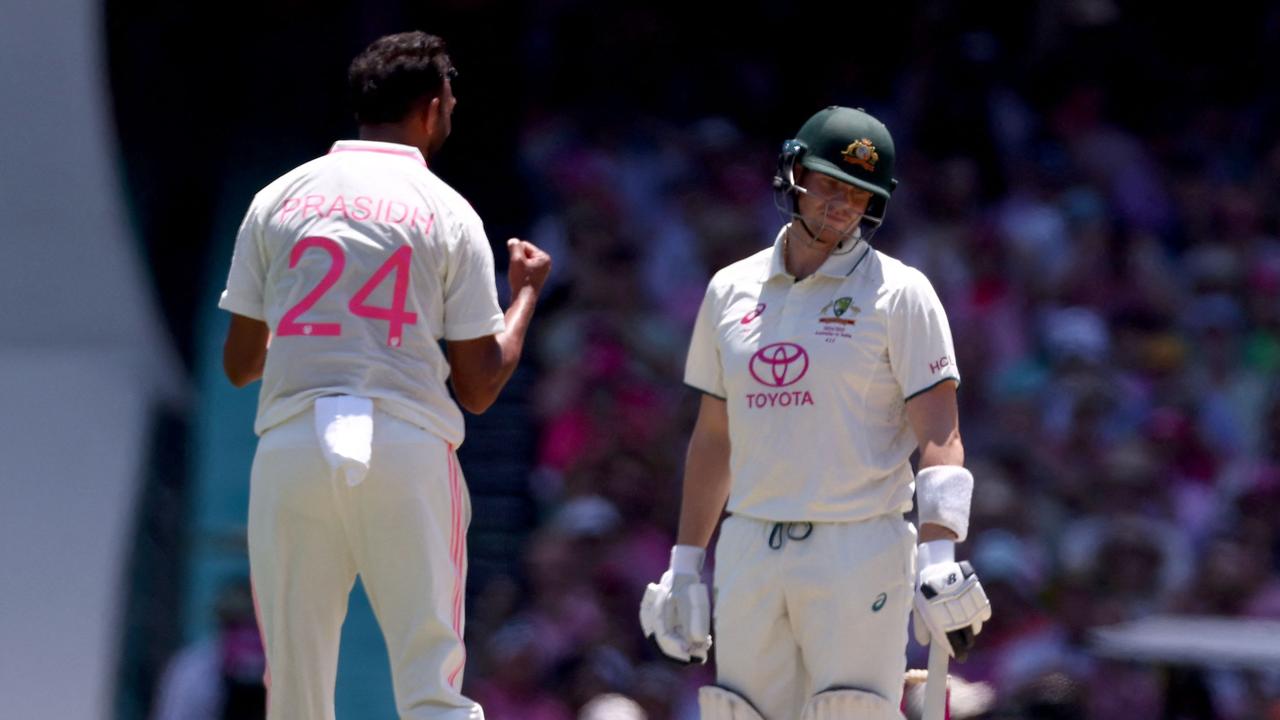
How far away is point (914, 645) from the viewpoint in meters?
7.35

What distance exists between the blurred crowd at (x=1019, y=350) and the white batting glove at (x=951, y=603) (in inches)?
91.4

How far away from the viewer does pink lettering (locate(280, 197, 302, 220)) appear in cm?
423

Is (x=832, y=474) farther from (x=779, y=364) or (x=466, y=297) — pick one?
(x=466, y=297)

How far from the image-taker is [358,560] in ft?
13.6

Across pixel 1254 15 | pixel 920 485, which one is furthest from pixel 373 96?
pixel 1254 15

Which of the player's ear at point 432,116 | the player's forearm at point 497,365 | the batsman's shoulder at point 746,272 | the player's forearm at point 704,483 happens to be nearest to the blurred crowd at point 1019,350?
the player's forearm at point 704,483

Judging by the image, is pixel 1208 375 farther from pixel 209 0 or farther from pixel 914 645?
pixel 209 0

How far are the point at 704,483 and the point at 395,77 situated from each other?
1.22 metres

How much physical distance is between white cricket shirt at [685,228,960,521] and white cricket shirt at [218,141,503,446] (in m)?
0.65

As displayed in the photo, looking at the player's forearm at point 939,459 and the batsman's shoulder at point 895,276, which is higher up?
the batsman's shoulder at point 895,276

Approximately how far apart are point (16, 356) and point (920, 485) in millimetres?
4976

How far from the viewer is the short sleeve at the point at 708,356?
15.5ft

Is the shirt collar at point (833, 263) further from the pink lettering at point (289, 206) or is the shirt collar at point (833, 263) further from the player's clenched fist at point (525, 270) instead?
the pink lettering at point (289, 206)

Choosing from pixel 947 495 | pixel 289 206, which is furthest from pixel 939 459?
pixel 289 206
